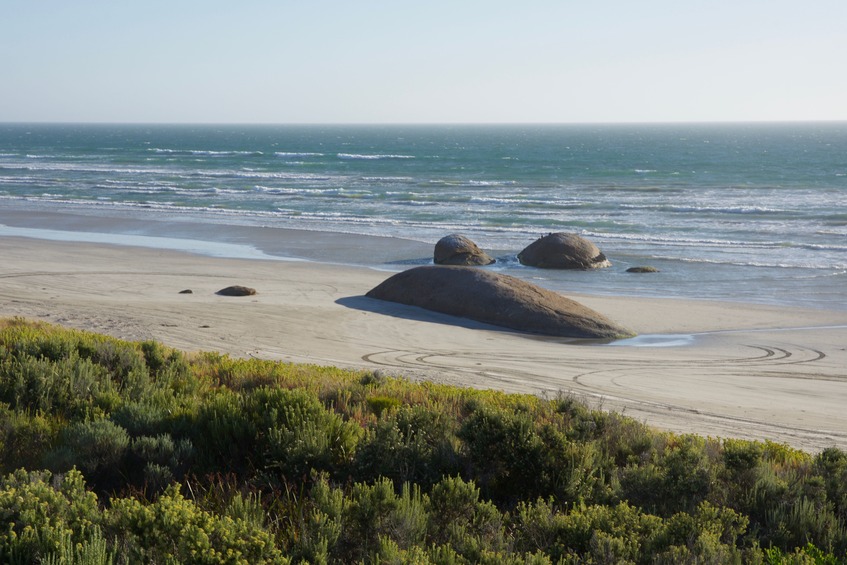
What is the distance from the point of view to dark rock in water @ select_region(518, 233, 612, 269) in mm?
23484

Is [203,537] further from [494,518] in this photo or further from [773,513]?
[773,513]

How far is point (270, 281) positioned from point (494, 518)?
16.2m

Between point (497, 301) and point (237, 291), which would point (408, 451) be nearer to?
point (497, 301)

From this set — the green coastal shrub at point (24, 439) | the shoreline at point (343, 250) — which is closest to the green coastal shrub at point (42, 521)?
the green coastal shrub at point (24, 439)

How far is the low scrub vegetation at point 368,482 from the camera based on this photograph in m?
4.06

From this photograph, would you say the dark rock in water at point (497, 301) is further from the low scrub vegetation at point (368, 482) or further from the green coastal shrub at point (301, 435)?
the green coastal shrub at point (301, 435)

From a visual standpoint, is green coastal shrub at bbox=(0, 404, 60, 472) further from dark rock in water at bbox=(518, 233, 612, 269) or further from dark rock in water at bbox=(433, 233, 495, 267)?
dark rock in water at bbox=(518, 233, 612, 269)

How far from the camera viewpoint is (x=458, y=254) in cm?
2369

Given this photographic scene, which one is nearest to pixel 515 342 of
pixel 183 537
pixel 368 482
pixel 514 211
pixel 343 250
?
pixel 368 482

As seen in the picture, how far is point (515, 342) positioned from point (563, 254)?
963 cm

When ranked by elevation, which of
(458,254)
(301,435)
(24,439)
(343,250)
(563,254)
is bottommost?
(343,250)

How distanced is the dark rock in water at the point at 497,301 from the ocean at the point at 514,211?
183 inches

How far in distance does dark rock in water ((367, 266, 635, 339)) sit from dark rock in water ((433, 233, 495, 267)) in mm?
6086

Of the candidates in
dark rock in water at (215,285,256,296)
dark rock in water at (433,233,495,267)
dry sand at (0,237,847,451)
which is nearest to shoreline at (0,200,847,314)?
dark rock in water at (433,233,495,267)
